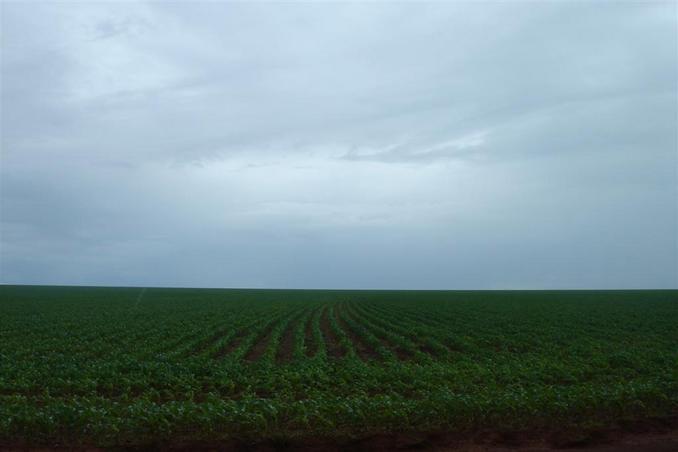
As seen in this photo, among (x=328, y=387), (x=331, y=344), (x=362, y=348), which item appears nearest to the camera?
(x=328, y=387)

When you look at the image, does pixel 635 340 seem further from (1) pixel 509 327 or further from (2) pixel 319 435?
(2) pixel 319 435

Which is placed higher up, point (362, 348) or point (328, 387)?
point (328, 387)

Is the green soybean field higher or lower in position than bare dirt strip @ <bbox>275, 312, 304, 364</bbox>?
higher

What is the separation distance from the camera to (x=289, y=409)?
33.1 feet

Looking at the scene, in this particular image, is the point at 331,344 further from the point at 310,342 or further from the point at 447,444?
the point at 447,444

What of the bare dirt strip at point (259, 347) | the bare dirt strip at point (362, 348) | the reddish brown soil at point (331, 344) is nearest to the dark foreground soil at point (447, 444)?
the bare dirt strip at point (362, 348)

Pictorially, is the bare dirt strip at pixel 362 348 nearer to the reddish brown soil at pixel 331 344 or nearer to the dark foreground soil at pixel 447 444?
the reddish brown soil at pixel 331 344

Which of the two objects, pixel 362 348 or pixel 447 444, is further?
pixel 362 348

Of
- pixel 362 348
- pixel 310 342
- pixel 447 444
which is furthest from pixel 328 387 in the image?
pixel 310 342

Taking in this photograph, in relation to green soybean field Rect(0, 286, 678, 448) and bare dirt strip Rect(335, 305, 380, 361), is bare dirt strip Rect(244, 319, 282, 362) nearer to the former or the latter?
green soybean field Rect(0, 286, 678, 448)

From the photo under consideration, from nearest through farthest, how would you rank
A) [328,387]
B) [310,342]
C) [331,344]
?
1. [328,387]
2. [331,344]
3. [310,342]

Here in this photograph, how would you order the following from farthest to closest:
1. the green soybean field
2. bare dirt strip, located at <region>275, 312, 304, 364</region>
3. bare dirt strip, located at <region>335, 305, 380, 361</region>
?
bare dirt strip, located at <region>335, 305, 380, 361</region> → bare dirt strip, located at <region>275, 312, 304, 364</region> → the green soybean field

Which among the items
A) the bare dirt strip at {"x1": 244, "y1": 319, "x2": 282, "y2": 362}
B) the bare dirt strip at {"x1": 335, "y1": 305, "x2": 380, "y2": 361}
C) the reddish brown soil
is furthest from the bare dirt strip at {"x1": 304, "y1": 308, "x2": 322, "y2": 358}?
the bare dirt strip at {"x1": 244, "y1": 319, "x2": 282, "y2": 362}

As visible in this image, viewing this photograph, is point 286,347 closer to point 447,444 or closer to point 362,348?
point 362,348
